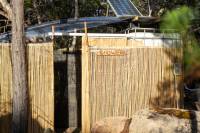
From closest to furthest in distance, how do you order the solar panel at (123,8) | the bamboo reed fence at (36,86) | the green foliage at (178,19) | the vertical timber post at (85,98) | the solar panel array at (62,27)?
the green foliage at (178,19)
the bamboo reed fence at (36,86)
the vertical timber post at (85,98)
the solar panel array at (62,27)
the solar panel at (123,8)

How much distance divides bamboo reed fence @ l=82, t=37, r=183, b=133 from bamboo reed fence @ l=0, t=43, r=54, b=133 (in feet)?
2.67

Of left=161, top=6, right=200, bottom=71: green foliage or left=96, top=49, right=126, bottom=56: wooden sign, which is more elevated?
left=161, top=6, right=200, bottom=71: green foliage

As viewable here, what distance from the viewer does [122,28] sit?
53.6 ft

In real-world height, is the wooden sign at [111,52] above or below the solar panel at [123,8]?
below

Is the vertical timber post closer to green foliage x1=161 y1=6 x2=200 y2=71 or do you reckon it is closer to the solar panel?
the solar panel

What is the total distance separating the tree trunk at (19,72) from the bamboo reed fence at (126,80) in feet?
5.24

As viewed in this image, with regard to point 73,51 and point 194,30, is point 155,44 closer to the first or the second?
point 73,51

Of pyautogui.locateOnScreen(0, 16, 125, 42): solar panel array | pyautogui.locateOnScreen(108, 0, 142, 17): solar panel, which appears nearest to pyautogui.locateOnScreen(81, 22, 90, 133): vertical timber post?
pyautogui.locateOnScreen(0, 16, 125, 42): solar panel array

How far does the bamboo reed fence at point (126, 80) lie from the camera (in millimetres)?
10859

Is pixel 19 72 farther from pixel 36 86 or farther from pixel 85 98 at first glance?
pixel 85 98

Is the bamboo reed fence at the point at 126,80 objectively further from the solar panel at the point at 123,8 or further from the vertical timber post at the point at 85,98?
the solar panel at the point at 123,8

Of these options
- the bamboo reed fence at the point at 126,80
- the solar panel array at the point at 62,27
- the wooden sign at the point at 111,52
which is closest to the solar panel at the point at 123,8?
the solar panel array at the point at 62,27

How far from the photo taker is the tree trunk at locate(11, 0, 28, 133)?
373 inches

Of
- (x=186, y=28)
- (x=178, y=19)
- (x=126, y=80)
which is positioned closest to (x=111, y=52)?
(x=126, y=80)
